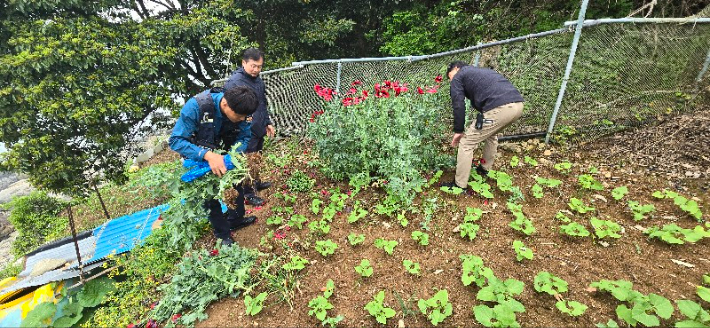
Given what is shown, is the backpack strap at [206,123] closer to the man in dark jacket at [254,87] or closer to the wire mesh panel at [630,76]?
the man in dark jacket at [254,87]

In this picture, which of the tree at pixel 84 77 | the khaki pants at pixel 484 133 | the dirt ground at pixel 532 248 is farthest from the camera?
the tree at pixel 84 77

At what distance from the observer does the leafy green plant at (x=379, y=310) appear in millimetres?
2066

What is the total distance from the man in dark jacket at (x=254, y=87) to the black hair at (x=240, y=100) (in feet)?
3.95

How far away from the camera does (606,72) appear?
405cm

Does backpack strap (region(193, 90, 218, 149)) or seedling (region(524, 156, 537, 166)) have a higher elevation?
backpack strap (region(193, 90, 218, 149))

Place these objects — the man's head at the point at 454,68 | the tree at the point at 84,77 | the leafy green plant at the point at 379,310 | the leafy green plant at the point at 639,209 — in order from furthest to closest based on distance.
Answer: the tree at the point at 84,77 < the man's head at the point at 454,68 < the leafy green plant at the point at 639,209 < the leafy green plant at the point at 379,310

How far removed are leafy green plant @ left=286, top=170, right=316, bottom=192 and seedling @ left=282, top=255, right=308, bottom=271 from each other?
122cm

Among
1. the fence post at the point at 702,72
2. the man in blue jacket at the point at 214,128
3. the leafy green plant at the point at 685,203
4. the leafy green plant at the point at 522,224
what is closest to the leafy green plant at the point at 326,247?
the man in blue jacket at the point at 214,128

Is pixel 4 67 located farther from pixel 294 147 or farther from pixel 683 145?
pixel 683 145

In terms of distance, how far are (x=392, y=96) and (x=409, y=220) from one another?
168 cm

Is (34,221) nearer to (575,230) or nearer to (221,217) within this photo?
(221,217)

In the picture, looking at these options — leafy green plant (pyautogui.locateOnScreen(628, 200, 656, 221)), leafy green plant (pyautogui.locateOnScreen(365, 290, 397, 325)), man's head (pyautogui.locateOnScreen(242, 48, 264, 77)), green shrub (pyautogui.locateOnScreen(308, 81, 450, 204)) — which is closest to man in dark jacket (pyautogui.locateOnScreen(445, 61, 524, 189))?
green shrub (pyautogui.locateOnScreen(308, 81, 450, 204))

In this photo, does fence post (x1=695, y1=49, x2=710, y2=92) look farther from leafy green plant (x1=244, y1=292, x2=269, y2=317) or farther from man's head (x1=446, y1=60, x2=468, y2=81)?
leafy green plant (x1=244, y1=292, x2=269, y2=317)

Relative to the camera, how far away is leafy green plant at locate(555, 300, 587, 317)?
192cm
